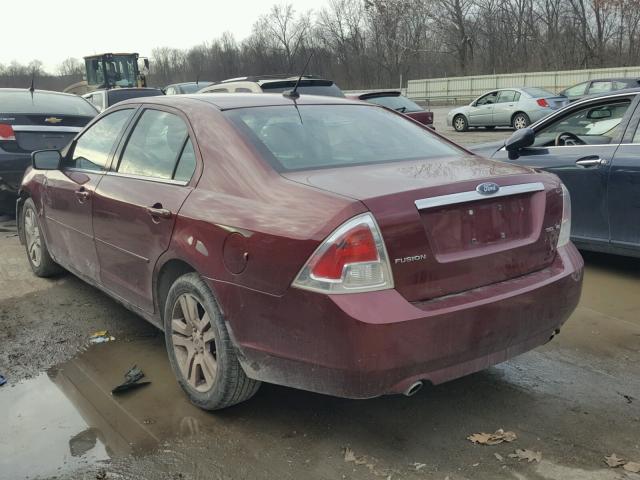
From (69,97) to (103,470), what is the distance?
697cm

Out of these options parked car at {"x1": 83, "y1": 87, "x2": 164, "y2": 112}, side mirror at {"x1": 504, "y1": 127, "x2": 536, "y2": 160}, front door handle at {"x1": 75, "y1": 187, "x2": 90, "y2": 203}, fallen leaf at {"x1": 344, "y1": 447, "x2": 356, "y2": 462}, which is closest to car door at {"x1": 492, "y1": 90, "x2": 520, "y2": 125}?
parked car at {"x1": 83, "y1": 87, "x2": 164, "y2": 112}

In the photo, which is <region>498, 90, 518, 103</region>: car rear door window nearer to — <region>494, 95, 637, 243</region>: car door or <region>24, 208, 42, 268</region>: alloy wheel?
<region>494, 95, 637, 243</region>: car door

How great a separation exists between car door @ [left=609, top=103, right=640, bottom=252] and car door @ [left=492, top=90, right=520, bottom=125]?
16374 millimetres

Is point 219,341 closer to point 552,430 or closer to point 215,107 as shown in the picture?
point 215,107

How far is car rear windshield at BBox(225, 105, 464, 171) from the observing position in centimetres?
315

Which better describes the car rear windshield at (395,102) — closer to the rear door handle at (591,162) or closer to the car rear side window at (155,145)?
the rear door handle at (591,162)

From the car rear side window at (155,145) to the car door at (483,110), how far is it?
19226mm

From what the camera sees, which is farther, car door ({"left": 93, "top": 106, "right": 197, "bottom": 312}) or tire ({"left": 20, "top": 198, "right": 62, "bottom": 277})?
tire ({"left": 20, "top": 198, "right": 62, "bottom": 277})

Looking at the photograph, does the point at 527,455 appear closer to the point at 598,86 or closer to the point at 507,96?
the point at 598,86

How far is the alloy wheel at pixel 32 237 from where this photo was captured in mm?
5465

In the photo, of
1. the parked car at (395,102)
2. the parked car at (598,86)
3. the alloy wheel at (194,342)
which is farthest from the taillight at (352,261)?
the parked car at (598,86)

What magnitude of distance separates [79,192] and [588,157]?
4.04m

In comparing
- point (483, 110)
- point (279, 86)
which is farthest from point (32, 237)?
point (483, 110)

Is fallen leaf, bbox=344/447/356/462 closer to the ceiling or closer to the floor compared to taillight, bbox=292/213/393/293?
closer to the floor
